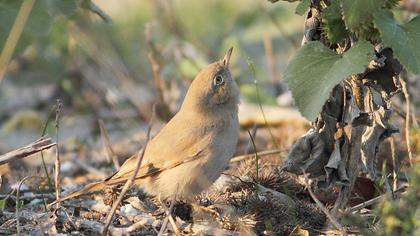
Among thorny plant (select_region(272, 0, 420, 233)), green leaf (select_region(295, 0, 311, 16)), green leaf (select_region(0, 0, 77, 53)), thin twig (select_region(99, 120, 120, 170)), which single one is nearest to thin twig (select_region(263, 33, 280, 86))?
thin twig (select_region(99, 120, 120, 170))

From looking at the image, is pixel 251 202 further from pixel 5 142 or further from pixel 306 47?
pixel 5 142

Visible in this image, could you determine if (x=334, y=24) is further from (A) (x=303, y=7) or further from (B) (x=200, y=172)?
(B) (x=200, y=172)

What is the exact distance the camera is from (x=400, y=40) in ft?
12.5

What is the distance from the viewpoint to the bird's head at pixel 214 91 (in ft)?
15.8

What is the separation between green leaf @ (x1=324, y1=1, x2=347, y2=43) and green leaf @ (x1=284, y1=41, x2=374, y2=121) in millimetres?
77

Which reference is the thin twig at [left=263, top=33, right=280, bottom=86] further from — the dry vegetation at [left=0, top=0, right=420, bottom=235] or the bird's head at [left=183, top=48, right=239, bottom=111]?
the bird's head at [left=183, top=48, right=239, bottom=111]

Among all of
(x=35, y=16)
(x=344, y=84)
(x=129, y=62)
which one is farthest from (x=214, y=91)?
(x=129, y=62)

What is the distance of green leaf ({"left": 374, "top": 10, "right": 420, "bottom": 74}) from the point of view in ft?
12.4

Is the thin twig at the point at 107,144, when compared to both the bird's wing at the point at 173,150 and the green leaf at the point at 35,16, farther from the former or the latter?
the green leaf at the point at 35,16

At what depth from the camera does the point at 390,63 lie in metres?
4.09

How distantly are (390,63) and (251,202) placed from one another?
96 cm

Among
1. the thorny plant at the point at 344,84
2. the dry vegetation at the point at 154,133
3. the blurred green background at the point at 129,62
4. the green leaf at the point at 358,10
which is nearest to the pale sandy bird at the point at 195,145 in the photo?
the dry vegetation at the point at 154,133

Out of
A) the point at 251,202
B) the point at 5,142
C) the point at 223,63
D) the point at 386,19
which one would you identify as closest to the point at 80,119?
the point at 5,142

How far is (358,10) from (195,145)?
126 cm
